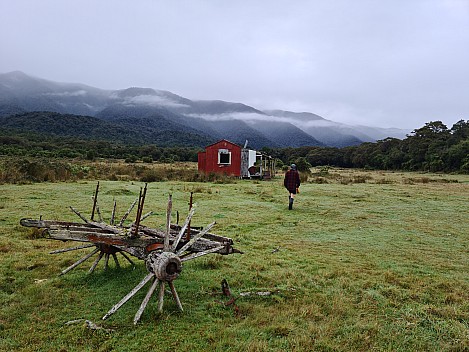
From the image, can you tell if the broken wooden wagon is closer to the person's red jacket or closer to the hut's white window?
the person's red jacket

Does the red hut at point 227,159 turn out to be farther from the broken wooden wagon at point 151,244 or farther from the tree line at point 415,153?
the broken wooden wagon at point 151,244

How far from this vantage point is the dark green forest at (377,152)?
5316cm

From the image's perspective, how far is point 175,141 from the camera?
458 feet

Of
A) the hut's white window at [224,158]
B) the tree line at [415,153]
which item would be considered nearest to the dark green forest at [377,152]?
the tree line at [415,153]

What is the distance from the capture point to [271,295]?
6.16 metres

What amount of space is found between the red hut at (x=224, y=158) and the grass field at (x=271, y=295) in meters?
22.4

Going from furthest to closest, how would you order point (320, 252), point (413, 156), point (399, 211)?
point (413, 156) → point (399, 211) → point (320, 252)

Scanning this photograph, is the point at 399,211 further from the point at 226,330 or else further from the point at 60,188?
the point at 60,188

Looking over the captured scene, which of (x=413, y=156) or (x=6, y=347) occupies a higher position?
(x=413, y=156)

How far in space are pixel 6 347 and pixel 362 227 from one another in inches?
440

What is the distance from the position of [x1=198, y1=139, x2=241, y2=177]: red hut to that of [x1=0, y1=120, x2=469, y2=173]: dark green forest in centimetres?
1552

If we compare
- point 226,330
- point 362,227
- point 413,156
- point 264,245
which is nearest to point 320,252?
point 264,245

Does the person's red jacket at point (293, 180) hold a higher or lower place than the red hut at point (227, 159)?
lower

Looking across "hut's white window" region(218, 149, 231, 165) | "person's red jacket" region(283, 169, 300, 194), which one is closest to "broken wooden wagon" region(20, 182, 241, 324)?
"person's red jacket" region(283, 169, 300, 194)
